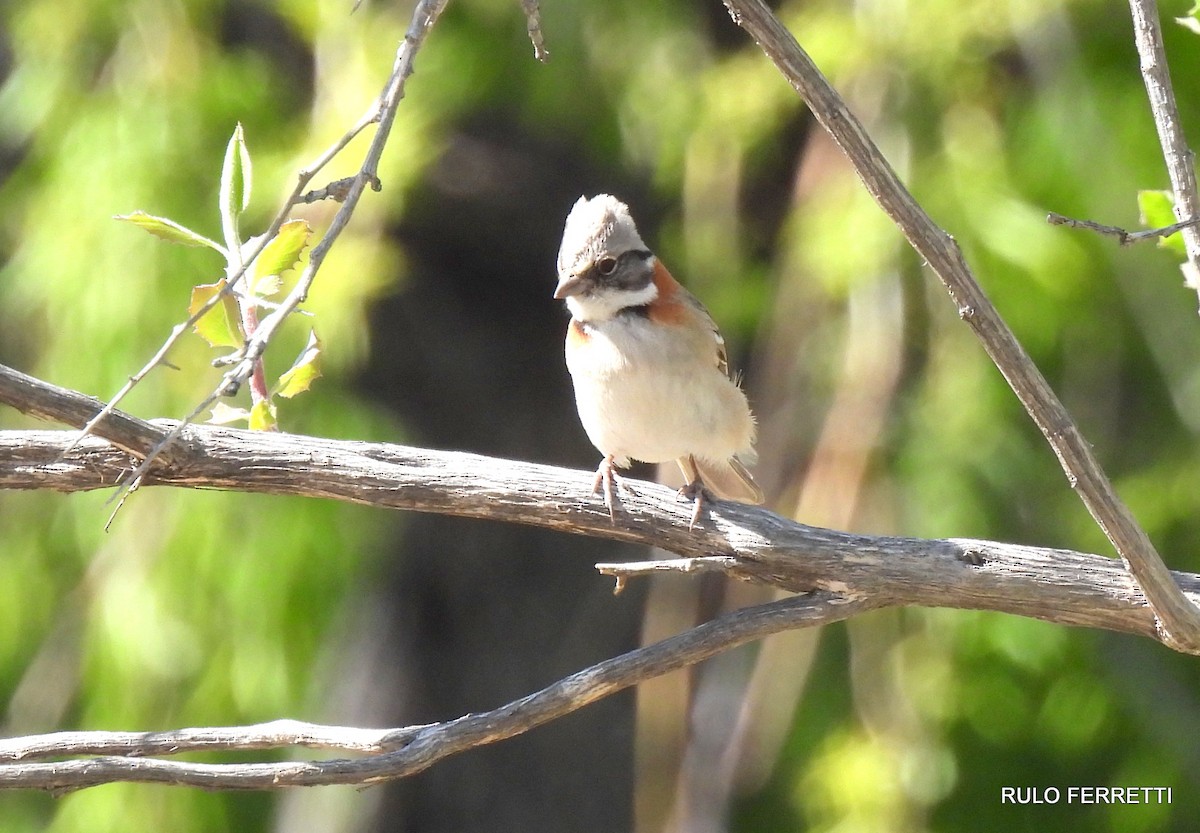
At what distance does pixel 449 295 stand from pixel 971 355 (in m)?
2.77

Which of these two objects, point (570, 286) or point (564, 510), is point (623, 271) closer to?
point (570, 286)

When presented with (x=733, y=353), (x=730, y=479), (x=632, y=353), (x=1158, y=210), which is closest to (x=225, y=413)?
(x=632, y=353)

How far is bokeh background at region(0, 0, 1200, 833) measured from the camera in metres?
3.62

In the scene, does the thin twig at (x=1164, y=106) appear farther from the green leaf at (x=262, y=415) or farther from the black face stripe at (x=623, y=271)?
the black face stripe at (x=623, y=271)

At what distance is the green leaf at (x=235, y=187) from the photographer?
1852 millimetres

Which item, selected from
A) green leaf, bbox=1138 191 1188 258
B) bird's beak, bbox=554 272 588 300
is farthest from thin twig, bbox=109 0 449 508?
bird's beak, bbox=554 272 588 300

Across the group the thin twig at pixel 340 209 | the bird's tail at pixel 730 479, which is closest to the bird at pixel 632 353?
the bird's tail at pixel 730 479

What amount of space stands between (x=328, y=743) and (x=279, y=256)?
75 centimetres

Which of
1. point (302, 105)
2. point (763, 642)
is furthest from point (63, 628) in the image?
point (763, 642)

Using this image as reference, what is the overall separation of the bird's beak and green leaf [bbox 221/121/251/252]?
3.95 feet

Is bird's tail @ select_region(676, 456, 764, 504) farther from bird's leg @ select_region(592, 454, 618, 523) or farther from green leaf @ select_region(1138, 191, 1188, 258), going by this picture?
green leaf @ select_region(1138, 191, 1188, 258)

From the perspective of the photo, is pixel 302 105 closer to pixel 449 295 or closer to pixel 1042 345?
pixel 449 295

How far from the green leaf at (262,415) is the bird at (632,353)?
1.26 meters

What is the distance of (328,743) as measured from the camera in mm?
1905
